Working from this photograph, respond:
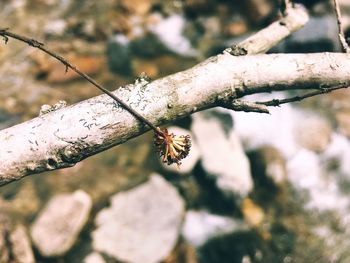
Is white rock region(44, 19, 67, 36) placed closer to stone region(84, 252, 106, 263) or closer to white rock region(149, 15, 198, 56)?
white rock region(149, 15, 198, 56)

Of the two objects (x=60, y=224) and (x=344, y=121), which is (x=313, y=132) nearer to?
(x=344, y=121)

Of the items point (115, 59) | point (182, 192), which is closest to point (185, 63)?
point (115, 59)

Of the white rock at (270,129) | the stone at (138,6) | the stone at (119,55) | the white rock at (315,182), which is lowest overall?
the white rock at (315,182)

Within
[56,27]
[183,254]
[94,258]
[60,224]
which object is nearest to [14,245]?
[60,224]

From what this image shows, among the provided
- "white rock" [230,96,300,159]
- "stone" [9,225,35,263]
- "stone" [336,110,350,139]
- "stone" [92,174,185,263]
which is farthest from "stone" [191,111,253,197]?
"stone" [9,225,35,263]

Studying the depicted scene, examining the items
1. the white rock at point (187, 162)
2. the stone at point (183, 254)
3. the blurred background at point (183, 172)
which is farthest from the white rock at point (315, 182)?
the stone at point (183, 254)

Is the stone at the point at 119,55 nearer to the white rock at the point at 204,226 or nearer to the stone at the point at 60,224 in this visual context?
the stone at the point at 60,224
